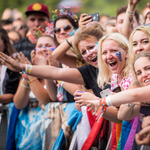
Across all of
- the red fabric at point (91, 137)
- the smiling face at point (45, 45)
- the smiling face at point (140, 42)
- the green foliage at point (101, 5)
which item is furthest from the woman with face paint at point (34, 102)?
the green foliage at point (101, 5)

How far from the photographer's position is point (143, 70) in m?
1.98

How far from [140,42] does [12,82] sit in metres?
2.07

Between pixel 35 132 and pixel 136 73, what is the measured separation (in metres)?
1.92

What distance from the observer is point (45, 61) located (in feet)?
11.7

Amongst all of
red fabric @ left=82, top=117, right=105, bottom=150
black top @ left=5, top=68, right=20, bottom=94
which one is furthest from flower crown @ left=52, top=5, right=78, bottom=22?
red fabric @ left=82, top=117, right=105, bottom=150

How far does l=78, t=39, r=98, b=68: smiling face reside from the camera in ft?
9.59

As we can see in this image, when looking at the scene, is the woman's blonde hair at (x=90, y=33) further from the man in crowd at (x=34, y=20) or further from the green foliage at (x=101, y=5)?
the green foliage at (x=101, y=5)

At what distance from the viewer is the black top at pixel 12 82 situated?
3.79 metres

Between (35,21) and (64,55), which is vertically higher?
(35,21)

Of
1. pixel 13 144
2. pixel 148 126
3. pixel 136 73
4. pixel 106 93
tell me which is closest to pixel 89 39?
pixel 106 93

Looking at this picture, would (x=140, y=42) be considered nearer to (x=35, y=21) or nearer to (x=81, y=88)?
(x=81, y=88)

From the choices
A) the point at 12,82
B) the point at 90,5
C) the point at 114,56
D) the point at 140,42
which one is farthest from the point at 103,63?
the point at 90,5

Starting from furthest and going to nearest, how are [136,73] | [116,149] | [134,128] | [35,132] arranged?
[35,132] < [116,149] < [134,128] < [136,73]

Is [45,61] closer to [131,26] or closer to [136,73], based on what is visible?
[131,26]
